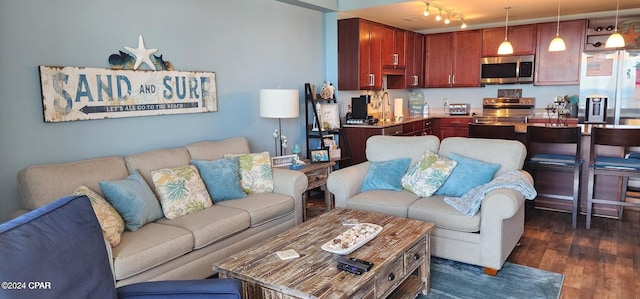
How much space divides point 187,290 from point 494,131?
3.48m

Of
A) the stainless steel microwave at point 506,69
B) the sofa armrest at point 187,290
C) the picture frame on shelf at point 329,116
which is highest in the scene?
the stainless steel microwave at point 506,69

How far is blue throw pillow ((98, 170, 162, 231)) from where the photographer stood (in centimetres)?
263

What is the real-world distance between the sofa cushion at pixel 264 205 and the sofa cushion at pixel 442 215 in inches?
38.2

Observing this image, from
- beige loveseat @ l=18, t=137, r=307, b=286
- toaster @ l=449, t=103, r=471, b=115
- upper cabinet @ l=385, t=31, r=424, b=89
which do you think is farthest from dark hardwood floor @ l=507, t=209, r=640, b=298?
upper cabinet @ l=385, t=31, r=424, b=89

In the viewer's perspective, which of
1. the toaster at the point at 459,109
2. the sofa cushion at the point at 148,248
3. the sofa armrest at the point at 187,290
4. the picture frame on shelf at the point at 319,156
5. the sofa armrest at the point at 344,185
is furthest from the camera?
the toaster at the point at 459,109

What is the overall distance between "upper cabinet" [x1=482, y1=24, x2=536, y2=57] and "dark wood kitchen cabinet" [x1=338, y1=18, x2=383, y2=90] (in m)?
1.96

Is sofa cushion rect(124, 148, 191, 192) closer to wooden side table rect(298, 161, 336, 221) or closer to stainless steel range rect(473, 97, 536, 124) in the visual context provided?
wooden side table rect(298, 161, 336, 221)

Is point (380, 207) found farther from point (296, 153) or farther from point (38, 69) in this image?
point (38, 69)

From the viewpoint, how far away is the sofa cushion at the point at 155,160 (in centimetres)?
301

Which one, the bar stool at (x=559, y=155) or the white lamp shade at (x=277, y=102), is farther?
the white lamp shade at (x=277, y=102)

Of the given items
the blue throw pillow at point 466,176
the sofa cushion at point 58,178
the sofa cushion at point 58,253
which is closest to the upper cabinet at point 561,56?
the blue throw pillow at point 466,176

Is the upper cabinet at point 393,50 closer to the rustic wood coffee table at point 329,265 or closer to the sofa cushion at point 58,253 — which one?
the rustic wood coffee table at point 329,265

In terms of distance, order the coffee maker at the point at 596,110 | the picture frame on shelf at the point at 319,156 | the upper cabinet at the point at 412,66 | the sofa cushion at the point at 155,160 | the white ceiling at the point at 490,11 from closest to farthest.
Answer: the sofa cushion at the point at 155,160
the picture frame on shelf at the point at 319,156
the white ceiling at the point at 490,11
the coffee maker at the point at 596,110
the upper cabinet at the point at 412,66

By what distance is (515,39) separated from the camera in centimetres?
614
